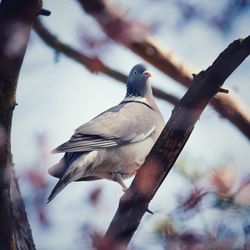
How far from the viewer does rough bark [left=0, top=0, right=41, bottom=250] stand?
150cm

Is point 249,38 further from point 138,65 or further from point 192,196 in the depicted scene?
point 138,65

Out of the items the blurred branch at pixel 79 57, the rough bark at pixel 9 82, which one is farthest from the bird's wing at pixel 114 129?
the rough bark at pixel 9 82

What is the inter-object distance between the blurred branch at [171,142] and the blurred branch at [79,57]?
0.64 m

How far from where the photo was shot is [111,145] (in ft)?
11.7

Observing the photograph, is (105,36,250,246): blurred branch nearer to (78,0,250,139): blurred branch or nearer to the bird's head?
(78,0,250,139): blurred branch

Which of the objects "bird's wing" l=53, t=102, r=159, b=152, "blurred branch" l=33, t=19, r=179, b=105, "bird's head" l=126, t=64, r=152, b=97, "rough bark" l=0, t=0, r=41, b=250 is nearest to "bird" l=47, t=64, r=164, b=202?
"bird's wing" l=53, t=102, r=159, b=152

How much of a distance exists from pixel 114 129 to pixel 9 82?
6.86ft

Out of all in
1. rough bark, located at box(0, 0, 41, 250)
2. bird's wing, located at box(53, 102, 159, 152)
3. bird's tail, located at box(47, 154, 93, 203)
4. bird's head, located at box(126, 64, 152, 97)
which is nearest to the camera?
rough bark, located at box(0, 0, 41, 250)

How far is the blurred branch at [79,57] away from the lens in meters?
2.48

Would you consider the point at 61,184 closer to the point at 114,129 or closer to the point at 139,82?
the point at 114,129

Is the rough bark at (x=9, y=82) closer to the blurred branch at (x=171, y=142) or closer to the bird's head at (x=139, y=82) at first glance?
the blurred branch at (x=171, y=142)

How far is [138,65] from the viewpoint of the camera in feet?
14.6

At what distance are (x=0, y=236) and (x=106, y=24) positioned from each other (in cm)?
110

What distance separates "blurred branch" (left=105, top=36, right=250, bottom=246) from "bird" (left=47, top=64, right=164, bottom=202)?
94cm
